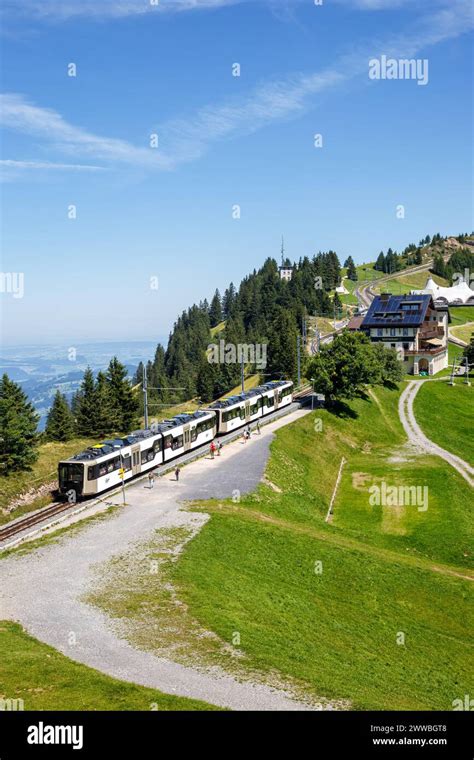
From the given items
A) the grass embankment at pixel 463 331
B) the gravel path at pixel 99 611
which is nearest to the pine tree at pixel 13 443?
the gravel path at pixel 99 611

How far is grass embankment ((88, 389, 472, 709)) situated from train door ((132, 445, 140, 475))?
890 centimetres

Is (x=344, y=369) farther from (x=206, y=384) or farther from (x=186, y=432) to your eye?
(x=206, y=384)

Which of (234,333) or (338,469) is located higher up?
(234,333)

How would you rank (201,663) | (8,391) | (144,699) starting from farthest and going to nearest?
(8,391) < (201,663) < (144,699)

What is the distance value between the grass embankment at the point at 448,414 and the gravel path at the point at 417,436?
0.90 metres

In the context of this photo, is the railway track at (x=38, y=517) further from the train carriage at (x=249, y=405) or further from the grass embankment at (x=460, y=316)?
the grass embankment at (x=460, y=316)

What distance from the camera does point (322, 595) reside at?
35031mm

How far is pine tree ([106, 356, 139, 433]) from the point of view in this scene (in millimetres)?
76438

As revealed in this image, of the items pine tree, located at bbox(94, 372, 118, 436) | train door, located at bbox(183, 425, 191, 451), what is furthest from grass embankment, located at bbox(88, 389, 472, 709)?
pine tree, located at bbox(94, 372, 118, 436)

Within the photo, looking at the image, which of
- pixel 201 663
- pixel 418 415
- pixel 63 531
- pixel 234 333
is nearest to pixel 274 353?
pixel 418 415

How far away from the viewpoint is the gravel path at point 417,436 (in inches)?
2837
